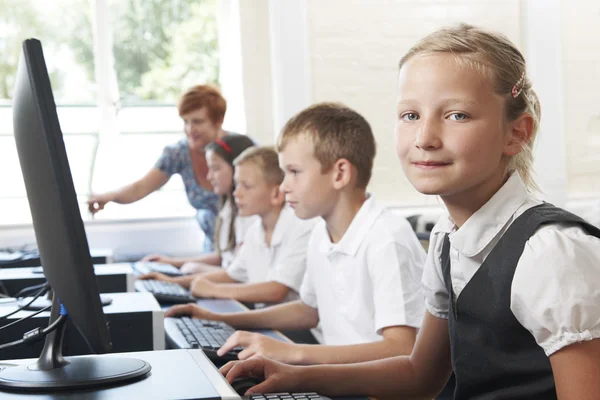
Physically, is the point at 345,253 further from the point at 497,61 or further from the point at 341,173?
the point at 497,61

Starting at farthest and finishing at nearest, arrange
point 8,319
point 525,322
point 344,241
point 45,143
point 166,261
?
point 166,261 → point 344,241 → point 8,319 → point 525,322 → point 45,143

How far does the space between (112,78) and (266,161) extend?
1.59 metres

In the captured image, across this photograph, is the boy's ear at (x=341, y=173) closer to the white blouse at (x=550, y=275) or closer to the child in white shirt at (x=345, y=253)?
the child in white shirt at (x=345, y=253)

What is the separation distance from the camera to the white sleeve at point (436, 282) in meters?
1.10

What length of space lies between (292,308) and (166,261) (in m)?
1.41

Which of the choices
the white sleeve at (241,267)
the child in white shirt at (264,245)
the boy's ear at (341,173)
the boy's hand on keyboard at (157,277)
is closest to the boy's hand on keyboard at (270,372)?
the boy's ear at (341,173)

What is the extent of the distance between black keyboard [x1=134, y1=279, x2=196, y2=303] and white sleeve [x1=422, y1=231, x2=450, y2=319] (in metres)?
1.00

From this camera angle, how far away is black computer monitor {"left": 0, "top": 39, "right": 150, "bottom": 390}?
79 centimetres

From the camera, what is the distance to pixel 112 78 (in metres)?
3.82

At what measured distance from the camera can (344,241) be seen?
1667 millimetres

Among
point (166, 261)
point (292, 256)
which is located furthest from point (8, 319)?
point (166, 261)

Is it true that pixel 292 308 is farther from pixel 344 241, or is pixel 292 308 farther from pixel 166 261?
pixel 166 261

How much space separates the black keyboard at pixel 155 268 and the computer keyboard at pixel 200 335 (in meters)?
1.04

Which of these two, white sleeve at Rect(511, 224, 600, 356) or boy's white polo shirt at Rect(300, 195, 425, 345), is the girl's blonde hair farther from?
boy's white polo shirt at Rect(300, 195, 425, 345)
